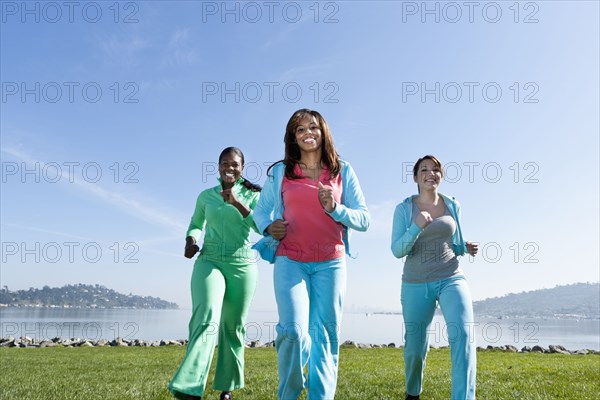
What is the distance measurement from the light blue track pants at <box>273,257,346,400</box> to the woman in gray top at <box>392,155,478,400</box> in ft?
4.65

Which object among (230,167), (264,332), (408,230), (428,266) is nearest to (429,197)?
(408,230)

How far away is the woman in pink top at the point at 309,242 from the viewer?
3717 mm

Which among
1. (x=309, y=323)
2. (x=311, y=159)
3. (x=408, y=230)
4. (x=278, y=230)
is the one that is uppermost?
(x=311, y=159)

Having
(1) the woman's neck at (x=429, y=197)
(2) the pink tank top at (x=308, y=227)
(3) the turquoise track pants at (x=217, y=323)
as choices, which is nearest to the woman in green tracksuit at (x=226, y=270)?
(3) the turquoise track pants at (x=217, y=323)

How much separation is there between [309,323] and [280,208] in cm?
99

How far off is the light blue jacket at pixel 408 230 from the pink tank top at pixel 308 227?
3.86 feet

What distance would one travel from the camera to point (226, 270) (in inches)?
217

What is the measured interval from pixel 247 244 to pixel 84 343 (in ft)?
59.8

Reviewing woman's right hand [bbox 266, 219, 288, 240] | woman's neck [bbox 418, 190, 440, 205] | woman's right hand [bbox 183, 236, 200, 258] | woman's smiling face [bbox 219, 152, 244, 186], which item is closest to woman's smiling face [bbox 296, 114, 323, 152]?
woman's right hand [bbox 266, 219, 288, 240]

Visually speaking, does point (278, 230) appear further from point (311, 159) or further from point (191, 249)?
point (191, 249)

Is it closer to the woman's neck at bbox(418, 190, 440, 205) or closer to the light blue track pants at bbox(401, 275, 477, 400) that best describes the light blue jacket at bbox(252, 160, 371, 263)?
the light blue track pants at bbox(401, 275, 477, 400)

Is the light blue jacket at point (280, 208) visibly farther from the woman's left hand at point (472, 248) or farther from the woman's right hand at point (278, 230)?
the woman's left hand at point (472, 248)

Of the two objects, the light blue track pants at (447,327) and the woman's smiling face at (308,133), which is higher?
the woman's smiling face at (308,133)

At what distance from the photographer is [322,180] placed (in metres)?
4.32
